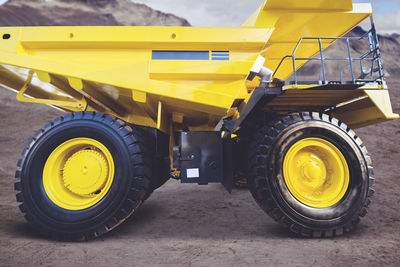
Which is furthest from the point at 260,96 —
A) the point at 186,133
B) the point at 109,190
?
the point at 109,190

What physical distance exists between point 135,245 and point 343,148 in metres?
2.27

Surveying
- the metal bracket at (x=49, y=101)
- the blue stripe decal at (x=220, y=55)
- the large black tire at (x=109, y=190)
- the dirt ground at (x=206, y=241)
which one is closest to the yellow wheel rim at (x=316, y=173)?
the dirt ground at (x=206, y=241)

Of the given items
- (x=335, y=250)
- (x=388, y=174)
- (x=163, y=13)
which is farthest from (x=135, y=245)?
(x=163, y=13)

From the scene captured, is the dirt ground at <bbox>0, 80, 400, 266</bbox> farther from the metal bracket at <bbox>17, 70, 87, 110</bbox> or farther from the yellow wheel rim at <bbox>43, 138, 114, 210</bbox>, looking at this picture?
the metal bracket at <bbox>17, 70, 87, 110</bbox>

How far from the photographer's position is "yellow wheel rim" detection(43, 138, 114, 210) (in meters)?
2.64

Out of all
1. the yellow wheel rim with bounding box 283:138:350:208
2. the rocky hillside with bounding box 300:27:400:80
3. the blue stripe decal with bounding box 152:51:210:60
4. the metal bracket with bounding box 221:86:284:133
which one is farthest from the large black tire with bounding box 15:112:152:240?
the rocky hillside with bounding box 300:27:400:80

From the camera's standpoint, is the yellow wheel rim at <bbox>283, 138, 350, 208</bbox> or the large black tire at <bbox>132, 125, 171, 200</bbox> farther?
the large black tire at <bbox>132, 125, 171, 200</bbox>

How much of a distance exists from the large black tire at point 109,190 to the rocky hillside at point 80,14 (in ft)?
77.1

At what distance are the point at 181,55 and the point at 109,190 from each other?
1.59 meters

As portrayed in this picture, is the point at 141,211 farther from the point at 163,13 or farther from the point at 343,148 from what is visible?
the point at 163,13

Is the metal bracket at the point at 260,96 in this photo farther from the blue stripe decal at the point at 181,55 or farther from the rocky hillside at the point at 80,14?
the rocky hillside at the point at 80,14

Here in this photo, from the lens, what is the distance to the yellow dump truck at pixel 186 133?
2.56 metres

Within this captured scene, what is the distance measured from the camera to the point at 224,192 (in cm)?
466

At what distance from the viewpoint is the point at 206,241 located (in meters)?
2.51
